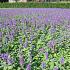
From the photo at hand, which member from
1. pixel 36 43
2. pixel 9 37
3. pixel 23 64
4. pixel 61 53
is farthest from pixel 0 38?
pixel 23 64

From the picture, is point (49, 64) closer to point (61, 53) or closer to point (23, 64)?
point (23, 64)

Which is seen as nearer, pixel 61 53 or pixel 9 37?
pixel 61 53

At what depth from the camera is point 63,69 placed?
10.6 ft

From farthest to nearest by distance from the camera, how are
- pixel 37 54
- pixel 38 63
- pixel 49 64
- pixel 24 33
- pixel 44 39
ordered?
1. pixel 24 33
2. pixel 44 39
3. pixel 37 54
4. pixel 38 63
5. pixel 49 64

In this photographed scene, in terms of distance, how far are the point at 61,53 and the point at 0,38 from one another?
117 centimetres

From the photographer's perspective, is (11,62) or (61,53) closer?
(11,62)

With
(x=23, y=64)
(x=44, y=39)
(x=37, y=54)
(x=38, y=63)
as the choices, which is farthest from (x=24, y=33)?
(x=23, y=64)

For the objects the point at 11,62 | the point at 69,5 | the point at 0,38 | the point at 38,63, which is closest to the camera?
the point at 11,62

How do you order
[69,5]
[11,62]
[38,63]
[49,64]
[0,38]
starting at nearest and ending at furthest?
[11,62], [49,64], [38,63], [0,38], [69,5]

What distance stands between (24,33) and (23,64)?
2196 mm

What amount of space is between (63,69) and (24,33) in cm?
224

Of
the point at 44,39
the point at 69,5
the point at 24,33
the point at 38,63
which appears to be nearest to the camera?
the point at 38,63

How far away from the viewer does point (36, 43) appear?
15.2 ft

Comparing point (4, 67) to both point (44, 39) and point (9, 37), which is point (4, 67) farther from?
point (44, 39)
